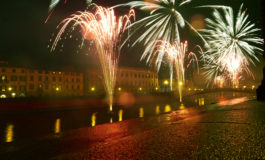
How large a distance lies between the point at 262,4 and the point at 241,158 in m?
17.0

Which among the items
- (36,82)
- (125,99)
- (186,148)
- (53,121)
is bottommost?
(53,121)

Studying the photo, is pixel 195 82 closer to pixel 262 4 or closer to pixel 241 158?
pixel 262 4

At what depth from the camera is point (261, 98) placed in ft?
Result: 80.2

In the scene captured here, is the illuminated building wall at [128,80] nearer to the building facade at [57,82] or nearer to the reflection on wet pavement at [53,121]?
the building facade at [57,82]

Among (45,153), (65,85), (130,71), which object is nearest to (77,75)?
(65,85)

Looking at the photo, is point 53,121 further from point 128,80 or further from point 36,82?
point 128,80

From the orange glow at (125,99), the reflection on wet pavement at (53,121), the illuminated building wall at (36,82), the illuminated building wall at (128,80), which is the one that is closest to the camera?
the reflection on wet pavement at (53,121)

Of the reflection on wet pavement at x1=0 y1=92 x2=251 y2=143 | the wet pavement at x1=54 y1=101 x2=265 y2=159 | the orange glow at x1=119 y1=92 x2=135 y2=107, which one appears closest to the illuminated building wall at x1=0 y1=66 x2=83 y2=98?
the orange glow at x1=119 y1=92 x2=135 y2=107

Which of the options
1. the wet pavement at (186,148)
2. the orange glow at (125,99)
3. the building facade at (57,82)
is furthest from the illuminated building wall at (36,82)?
the wet pavement at (186,148)

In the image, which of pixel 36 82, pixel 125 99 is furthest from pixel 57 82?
pixel 125 99

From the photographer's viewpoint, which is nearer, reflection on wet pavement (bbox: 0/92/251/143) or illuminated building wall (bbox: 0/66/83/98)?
reflection on wet pavement (bbox: 0/92/251/143)

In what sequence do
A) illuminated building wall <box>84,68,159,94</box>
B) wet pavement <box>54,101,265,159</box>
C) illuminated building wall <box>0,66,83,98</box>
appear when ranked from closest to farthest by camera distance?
wet pavement <box>54,101,265,159</box> → illuminated building wall <box>0,66,83,98</box> → illuminated building wall <box>84,68,159,94</box>

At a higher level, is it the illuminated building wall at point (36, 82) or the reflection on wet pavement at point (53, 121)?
the illuminated building wall at point (36, 82)

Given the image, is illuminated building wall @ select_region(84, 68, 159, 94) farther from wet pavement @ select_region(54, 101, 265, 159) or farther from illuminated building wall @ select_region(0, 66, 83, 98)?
wet pavement @ select_region(54, 101, 265, 159)
